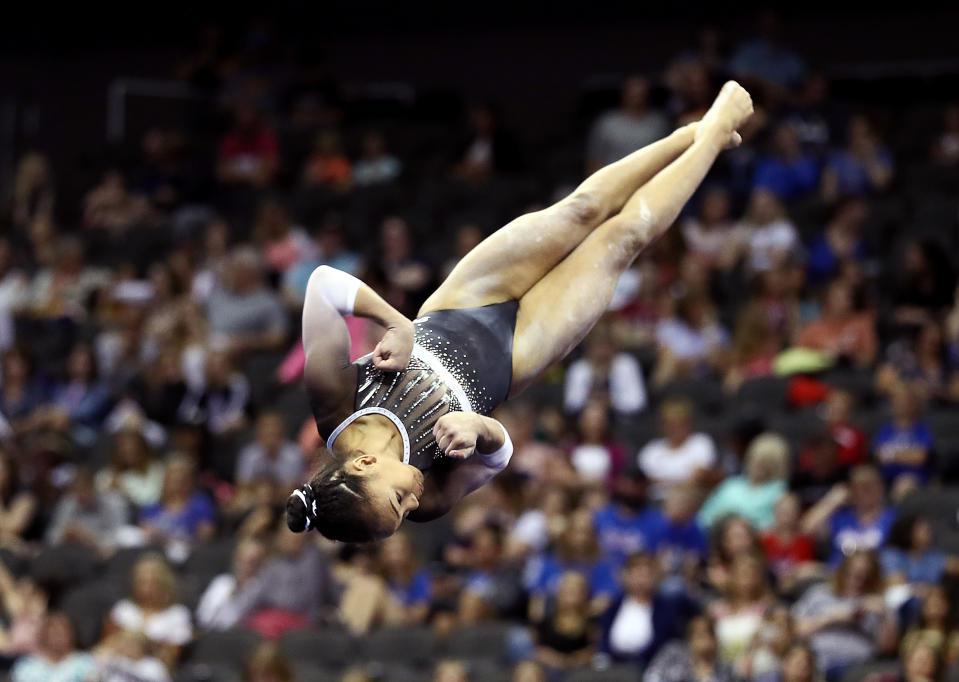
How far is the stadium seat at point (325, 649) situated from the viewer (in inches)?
325

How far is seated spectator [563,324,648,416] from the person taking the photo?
31.0 feet

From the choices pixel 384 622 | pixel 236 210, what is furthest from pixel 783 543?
pixel 236 210

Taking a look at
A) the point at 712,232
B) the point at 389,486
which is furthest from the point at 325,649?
the point at 712,232

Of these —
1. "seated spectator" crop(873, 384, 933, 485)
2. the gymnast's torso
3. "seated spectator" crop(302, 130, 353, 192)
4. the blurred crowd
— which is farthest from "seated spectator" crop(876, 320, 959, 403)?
"seated spectator" crop(302, 130, 353, 192)

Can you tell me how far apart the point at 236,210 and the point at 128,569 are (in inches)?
172

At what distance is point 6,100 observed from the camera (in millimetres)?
15930

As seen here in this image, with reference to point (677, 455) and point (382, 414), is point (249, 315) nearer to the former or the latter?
point (677, 455)

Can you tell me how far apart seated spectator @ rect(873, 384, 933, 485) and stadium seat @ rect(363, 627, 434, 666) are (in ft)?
8.78

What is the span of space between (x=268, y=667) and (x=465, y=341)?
317cm

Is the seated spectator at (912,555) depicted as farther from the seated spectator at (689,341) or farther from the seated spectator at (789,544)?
the seated spectator at (689,341)

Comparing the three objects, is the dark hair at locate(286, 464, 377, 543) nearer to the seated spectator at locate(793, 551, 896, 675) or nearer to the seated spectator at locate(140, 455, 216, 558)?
the seated spectator at locate(793, 551, 896, 675)

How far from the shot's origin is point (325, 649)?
8.29 metres

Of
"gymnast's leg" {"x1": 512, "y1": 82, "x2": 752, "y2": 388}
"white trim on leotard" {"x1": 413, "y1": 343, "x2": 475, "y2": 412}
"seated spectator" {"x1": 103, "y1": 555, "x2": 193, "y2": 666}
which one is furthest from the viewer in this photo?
"seated spectator" {"x1": 103, "y1": 555, "x2": 193, "y2": 666}

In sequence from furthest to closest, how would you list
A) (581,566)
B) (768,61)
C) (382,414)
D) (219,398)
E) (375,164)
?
1. (375,164)
2. (768,61)
3. (219,398)
4. (581,566)
5. (382,414)
